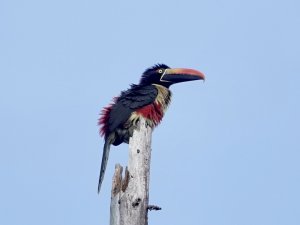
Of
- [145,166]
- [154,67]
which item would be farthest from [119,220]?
[154,67]

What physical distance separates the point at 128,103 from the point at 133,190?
444 cm

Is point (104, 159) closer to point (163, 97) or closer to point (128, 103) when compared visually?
point (128, 103)

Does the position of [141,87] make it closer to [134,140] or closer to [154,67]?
[154,67]

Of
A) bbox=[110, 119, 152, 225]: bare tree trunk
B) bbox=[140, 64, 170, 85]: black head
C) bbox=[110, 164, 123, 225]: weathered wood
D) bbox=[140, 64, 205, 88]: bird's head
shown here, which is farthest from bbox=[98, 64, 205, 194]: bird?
bbox=[110, 164, 123, 225]: weathered wood

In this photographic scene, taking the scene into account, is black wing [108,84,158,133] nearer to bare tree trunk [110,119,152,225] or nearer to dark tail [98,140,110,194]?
dark tail [98,140,110,194]

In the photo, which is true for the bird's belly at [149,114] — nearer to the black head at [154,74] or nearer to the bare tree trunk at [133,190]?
the black head at [154,74]

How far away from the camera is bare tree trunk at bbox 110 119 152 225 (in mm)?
6871

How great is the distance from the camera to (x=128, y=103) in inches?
448

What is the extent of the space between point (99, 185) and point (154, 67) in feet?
11.6

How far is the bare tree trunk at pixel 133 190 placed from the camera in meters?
6.87

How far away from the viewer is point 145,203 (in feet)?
23.1

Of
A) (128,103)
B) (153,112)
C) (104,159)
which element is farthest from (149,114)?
(104,159)

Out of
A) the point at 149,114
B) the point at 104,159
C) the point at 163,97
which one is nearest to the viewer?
the point at 104,159

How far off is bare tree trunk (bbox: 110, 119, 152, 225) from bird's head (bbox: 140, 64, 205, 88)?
481cm
